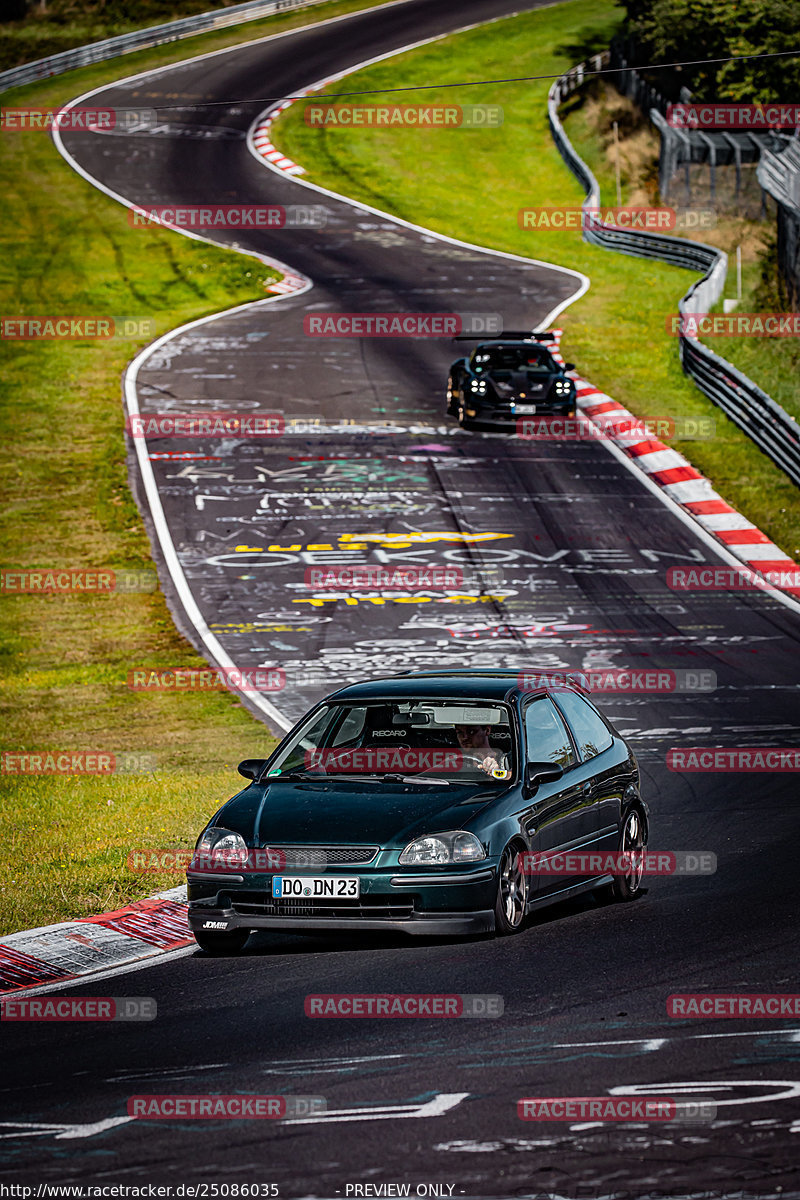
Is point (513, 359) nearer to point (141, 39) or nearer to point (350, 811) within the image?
point (350, 811)

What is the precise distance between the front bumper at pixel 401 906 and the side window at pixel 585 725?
1.98 m

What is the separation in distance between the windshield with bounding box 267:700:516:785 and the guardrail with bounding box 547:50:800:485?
58.0 ft

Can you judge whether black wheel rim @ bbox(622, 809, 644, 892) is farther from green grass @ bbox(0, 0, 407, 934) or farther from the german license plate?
green grass @ bbox(0, 0, 407, 934)

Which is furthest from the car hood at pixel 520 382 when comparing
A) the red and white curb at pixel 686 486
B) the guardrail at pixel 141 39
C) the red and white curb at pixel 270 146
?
the guardrail at pixel 141 39

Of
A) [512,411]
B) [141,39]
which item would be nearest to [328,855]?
[512,411]

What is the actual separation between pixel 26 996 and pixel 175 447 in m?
22.3

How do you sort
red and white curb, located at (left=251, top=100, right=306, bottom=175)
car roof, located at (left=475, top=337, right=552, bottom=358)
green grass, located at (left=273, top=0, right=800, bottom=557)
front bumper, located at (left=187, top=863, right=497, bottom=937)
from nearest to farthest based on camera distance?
front bumper, located at (left=187, top=863, right=497, bottom=937) < green grass, located at (left=273, top=0, right=800, bottom=557) < car roof, located at (left=475, top=337, right=552, bottom=358) < red and white curb, located at (left=251, top=100, right=306, bottom=175)

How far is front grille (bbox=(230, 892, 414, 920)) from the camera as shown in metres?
8.74

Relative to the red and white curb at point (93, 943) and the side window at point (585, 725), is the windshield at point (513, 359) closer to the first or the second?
the side window at point (585, 725)

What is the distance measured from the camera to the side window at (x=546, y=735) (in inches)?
396

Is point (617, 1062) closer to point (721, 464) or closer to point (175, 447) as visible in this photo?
point (721, 464)

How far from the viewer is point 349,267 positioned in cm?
4384

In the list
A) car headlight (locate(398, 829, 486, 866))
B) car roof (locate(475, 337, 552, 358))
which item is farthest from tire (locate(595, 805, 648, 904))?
car roof (locate(475, 337, 552, 358))

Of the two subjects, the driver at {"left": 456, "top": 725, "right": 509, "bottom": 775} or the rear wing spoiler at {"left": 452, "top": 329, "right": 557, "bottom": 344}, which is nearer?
the driver at {"left": 456, "top": 725, "right": 509, "bottom": 775}
